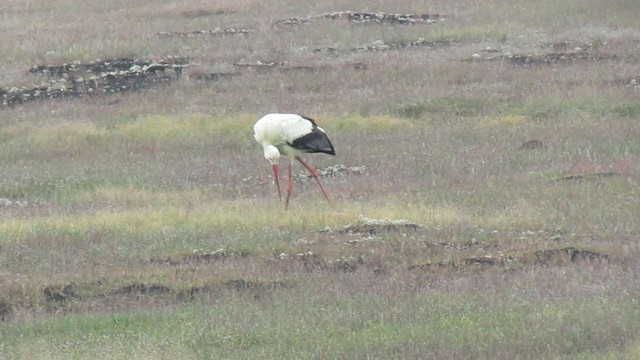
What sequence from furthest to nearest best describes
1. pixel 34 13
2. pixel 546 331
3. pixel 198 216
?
pixel 34 13 → pixel 198 216 → pixel 546 331

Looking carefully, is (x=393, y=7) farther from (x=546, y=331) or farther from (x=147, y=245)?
(x=546, y=331)

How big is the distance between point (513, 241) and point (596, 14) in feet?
65.8

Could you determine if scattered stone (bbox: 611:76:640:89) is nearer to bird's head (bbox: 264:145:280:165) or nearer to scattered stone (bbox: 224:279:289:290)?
bird's head (bbox: 264:145:280:165)

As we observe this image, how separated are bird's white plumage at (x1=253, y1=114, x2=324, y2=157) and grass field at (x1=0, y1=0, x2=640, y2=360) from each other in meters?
0.66

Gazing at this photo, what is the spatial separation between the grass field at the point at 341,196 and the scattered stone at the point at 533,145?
0.06m

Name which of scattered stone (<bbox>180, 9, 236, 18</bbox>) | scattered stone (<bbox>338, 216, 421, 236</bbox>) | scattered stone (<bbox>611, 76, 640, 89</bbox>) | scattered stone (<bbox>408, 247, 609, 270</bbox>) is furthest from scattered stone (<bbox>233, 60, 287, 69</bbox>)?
scattered stone (<bbox>408, 247, 609, 270</bbox>)

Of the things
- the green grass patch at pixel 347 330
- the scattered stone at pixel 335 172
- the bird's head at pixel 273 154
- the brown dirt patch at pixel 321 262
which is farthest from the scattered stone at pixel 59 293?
the scattered stone at pixel 335 172

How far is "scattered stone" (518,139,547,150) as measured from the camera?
19500mm

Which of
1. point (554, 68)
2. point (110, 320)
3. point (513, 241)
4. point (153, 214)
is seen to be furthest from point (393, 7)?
point (110, 320)

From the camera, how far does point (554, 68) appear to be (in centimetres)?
2648

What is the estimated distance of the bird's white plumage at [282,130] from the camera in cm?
1736

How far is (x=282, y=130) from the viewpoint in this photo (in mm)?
17406

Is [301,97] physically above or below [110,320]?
below

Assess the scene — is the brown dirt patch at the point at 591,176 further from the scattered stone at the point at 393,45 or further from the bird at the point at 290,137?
the scattered stone at the point at 393,45
